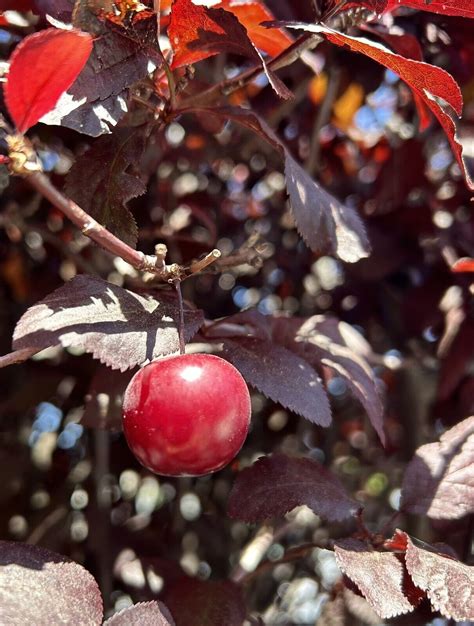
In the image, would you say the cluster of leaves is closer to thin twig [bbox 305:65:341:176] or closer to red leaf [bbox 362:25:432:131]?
red leaf [bbox 362:25:432:131]

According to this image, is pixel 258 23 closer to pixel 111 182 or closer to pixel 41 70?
pixel 111 182

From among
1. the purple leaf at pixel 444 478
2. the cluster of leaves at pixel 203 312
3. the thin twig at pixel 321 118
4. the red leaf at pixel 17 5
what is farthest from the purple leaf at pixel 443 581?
the thin twig at pixel 321 118

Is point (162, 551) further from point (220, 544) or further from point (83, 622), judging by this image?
point (83, 622)

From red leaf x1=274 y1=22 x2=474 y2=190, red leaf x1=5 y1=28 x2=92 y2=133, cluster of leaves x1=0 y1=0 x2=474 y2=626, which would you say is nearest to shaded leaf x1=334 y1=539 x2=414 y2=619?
cluster of leaves x1=0 y1=0 x2=474 y2=626

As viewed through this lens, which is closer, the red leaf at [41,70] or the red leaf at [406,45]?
the red leaf at [41,70]

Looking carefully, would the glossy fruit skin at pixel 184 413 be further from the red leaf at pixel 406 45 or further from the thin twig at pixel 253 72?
the red leaf at pixel 406 45

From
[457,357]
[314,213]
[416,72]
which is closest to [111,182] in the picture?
[314,213]
